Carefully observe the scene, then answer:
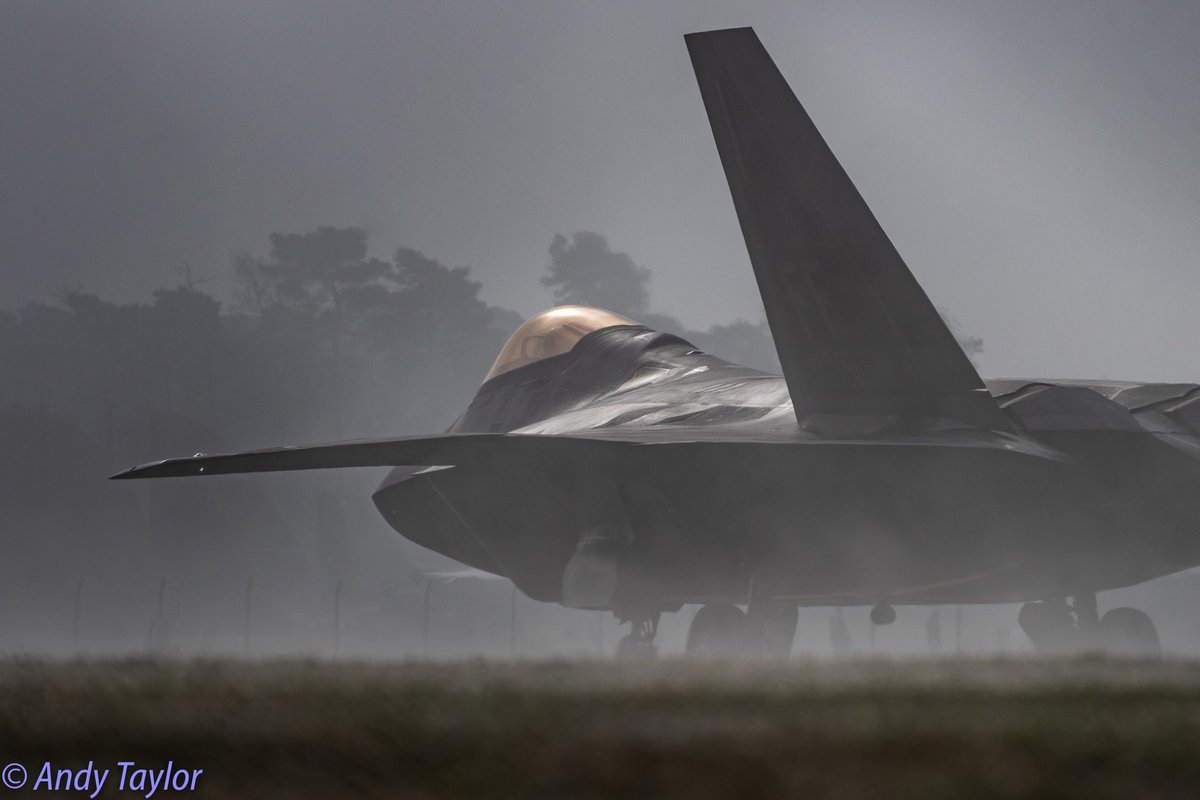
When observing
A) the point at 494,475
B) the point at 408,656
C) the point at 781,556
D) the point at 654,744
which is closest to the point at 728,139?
the point at 781,556

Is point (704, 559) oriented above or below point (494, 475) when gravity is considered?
below

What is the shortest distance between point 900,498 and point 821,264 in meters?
1.94

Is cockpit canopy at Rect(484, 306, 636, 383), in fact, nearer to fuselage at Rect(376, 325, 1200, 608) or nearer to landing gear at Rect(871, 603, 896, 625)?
fuselage at Rect(376, 325, 1200, 608)

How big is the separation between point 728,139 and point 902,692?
19.2 feet

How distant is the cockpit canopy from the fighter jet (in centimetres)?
382

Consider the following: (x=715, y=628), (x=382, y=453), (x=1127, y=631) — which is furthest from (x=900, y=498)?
(x=382, y=453)

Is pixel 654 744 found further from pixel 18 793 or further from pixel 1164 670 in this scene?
pixel 1164 670

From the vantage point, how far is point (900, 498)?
327 inches

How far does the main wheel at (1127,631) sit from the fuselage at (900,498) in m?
0.48

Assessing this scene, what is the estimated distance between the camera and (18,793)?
2350 millimetres

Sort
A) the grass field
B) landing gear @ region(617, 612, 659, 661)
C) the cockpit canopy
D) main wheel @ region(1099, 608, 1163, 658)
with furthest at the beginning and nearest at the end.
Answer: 1. the cockpit canopy
2. landing gear @ region(617, 612, 659, 661)
3. main wheel @ region(1099, 608, 1163, 658)
4. the grass field

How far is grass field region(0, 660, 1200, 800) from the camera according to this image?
2.21 meters

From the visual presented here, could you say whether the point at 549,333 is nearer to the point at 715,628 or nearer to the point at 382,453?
the point at 715,628

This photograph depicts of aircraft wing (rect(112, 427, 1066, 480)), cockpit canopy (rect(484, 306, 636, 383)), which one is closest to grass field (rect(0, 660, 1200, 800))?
aircraft wing (rect(112, 427, 1066, 480))
